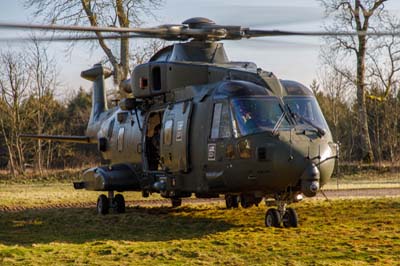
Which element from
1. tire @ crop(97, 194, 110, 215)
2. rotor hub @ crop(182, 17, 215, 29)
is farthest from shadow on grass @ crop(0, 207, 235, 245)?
rotor hub @ crop(182, 17, 215, 29)

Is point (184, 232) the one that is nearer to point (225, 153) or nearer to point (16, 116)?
point (225, 153)

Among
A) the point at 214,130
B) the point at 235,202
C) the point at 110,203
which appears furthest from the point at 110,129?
the point at 214,130

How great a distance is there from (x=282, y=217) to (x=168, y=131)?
3.29 metres

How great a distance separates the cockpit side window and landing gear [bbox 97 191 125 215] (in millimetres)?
4550

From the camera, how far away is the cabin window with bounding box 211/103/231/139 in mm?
12562

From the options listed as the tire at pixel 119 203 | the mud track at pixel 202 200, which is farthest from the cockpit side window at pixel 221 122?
the mud track at pixel 202 200

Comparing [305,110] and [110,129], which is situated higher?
[305,110]

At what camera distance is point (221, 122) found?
12.8 metres

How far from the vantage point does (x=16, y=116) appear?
1464 inches

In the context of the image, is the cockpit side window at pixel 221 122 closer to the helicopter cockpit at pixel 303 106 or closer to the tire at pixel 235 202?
the helicopter cockpit at pixel 303 106

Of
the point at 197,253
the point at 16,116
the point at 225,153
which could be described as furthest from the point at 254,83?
the point at 16,116

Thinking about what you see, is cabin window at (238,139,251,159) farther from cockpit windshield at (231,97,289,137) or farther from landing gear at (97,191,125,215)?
landing gear at (97,191,125,215)

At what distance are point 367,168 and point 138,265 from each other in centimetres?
2414

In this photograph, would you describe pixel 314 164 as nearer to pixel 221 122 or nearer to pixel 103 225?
pixel 221 122
